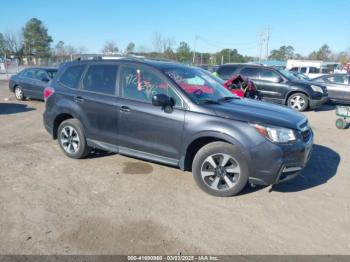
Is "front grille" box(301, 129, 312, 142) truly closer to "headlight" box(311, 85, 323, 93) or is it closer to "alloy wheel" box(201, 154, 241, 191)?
"alloy wheel" box(201, 154, 241, 191)

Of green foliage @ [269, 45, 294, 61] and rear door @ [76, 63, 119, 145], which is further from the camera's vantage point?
green foliage @ [269, 45, 294, 61]

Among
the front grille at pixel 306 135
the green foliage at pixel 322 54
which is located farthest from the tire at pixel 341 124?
the green foliage at pixel 322 54

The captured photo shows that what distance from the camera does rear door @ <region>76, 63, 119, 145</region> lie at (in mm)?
5062

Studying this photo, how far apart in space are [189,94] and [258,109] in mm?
1051

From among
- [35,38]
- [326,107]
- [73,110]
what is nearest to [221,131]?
[73,110]

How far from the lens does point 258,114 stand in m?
4.32

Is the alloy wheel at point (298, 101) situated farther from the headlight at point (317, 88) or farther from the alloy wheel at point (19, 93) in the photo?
the alloy wheel at point (19, 93)

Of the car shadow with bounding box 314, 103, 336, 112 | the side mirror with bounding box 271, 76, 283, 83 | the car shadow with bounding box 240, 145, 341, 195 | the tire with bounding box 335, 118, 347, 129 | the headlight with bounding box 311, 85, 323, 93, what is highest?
the side mirror with bounding box 271, 76, 283, 83

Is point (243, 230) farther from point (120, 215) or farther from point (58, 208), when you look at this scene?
point (58, 208)

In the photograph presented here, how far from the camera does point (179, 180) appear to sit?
4.89m

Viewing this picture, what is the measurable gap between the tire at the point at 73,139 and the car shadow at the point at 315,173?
9.45ft

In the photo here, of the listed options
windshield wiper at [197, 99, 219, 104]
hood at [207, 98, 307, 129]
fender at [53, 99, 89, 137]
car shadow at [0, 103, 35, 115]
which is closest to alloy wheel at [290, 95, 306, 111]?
hood at [207, 98, 307, 129]

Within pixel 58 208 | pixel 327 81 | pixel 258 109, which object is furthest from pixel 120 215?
pixel 327 81

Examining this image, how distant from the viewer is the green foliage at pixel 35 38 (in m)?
68.6
